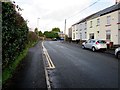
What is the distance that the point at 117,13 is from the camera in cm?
3228

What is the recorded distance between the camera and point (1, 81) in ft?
26.1

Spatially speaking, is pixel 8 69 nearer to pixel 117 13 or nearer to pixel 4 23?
pixel 4 23

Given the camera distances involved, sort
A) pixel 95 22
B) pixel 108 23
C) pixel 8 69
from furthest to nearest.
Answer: pixel 95 22, pixel 108 23, pixel 8 69

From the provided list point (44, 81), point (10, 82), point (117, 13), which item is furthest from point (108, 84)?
point (117, 13)

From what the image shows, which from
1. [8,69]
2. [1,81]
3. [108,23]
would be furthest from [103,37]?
[1,81]

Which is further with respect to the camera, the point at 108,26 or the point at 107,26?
the point at 107,26

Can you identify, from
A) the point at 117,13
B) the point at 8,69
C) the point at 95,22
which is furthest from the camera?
the point at 95,22

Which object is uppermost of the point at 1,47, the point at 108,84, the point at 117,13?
the point at 117,13

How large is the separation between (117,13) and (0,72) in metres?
26.6

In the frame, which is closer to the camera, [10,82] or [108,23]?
[10,82]

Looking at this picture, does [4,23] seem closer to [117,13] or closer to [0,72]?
[0,72]

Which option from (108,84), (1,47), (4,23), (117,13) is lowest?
(108,84)

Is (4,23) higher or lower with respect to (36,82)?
higher

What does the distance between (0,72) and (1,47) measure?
144cm
